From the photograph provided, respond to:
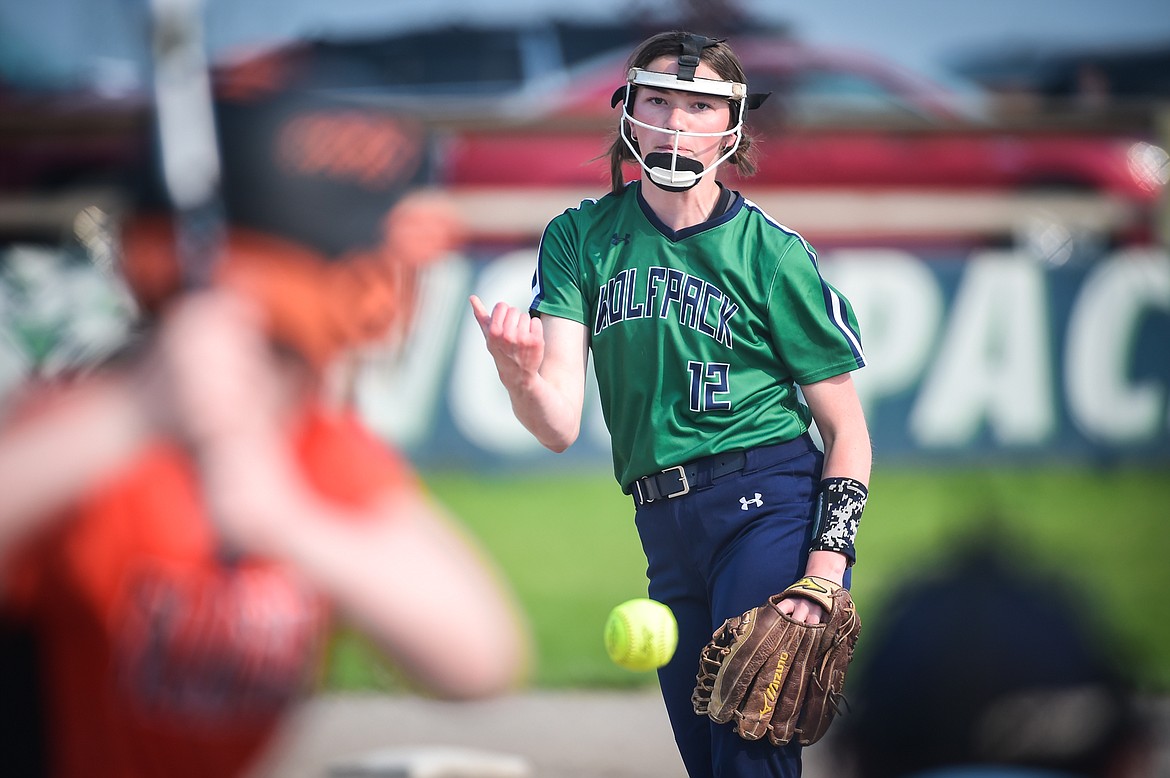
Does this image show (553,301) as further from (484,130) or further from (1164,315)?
(1164,315)

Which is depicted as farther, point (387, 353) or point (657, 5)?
point (657, 5)

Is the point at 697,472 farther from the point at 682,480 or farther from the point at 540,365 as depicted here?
the point at 540,365

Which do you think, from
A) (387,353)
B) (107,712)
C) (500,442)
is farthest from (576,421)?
(500,442)

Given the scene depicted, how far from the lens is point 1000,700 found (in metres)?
1.46

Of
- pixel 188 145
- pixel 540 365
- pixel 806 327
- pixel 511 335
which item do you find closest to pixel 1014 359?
pixel 806 327

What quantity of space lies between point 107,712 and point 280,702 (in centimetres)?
25

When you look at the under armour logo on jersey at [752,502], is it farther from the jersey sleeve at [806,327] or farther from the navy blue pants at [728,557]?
the jersey sleeve at [806,327]

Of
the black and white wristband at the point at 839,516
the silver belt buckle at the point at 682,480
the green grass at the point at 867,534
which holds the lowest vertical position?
the green grass at the point at 867,534

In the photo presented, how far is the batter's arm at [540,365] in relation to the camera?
8.43 feet

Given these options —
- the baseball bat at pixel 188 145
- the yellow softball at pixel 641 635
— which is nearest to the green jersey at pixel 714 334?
the yellow softball at pixel 641 635

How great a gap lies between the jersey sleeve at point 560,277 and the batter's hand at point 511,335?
33 cm

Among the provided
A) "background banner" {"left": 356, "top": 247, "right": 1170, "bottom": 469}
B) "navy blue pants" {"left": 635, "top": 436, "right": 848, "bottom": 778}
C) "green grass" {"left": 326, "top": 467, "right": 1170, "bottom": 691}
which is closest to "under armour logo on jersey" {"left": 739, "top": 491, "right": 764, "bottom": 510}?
"navy blue pants" {"left": 635, "top": 436, "right": 848, "bottom": 778}

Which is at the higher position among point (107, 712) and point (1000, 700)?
point (1000, 700)

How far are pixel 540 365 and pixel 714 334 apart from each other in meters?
0.38
